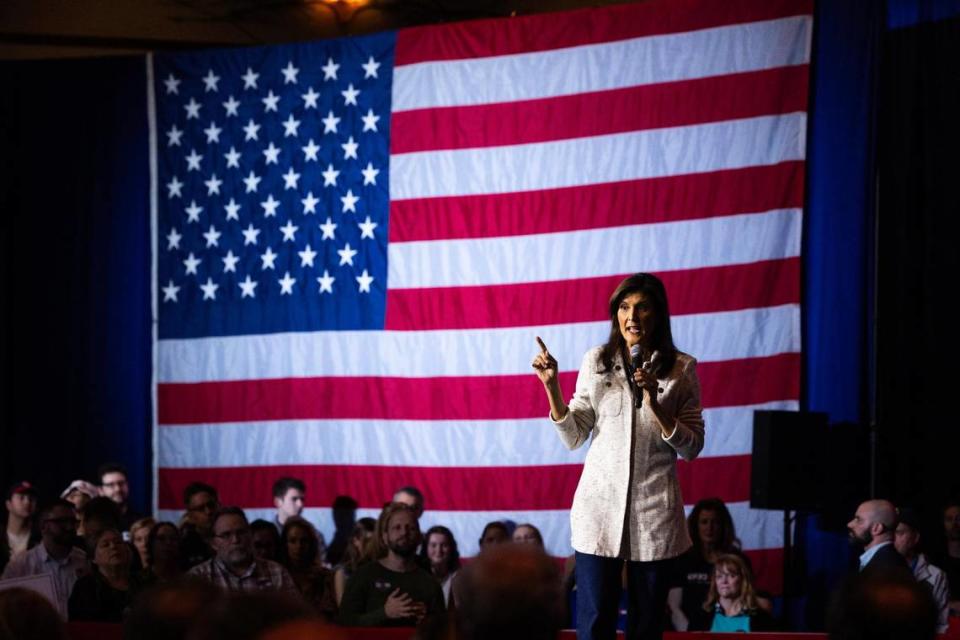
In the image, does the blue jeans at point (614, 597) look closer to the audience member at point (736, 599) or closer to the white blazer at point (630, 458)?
the white blazer at point (630, 458)

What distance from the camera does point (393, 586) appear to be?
16.5 ft

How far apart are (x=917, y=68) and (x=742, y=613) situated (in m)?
2.83

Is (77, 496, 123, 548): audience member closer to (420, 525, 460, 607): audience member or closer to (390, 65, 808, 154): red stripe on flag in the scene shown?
(420, 525, 460, 607): audience member

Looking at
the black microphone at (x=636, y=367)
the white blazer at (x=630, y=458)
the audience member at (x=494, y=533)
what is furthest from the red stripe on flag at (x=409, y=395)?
the black microphone at (x=636, y=367)

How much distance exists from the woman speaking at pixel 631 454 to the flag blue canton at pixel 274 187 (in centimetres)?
423

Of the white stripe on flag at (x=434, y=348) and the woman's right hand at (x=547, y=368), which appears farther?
the white stripe on flag at (x=434, y=348)

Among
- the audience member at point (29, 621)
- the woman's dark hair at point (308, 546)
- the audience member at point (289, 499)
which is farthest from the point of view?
the audience member at point (289, 499)

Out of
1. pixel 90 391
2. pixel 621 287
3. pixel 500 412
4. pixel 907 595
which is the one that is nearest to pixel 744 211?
pixel 500 412

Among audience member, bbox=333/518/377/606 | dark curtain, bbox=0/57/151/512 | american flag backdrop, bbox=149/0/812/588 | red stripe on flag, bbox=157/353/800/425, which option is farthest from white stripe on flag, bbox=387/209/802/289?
dark curtain, bbox=0/57/151/512

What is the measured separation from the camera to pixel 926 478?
247 inches

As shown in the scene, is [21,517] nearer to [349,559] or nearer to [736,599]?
[349,559]

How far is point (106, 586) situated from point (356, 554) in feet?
4.77

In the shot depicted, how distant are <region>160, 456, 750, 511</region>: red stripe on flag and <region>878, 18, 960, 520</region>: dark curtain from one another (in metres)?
0.81

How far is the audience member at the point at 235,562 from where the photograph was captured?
4.80 meters
